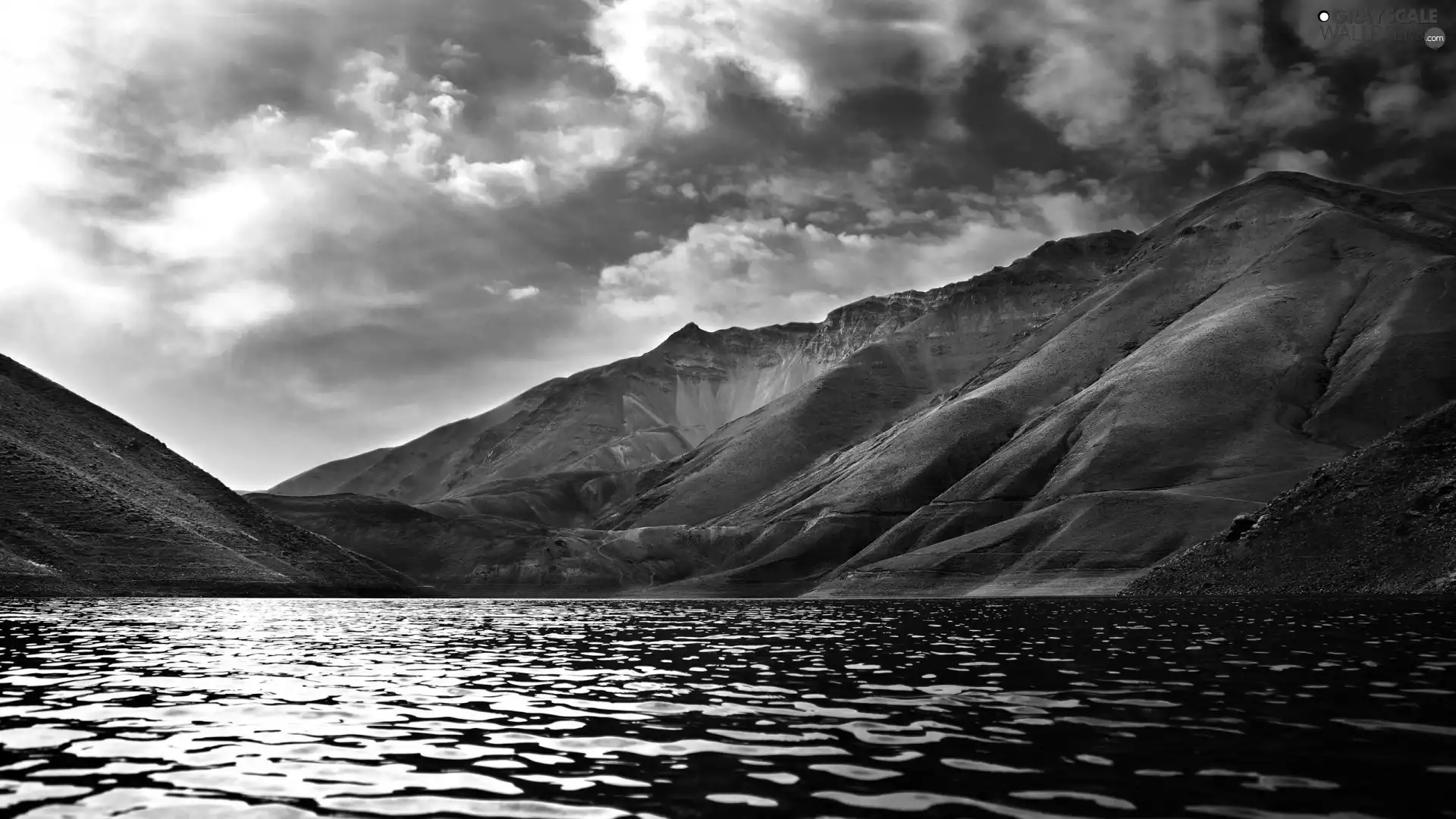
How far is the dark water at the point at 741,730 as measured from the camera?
46.1 feet

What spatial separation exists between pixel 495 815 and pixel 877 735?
9.01 meters

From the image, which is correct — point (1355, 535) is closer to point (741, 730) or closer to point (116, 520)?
point (741, 730)

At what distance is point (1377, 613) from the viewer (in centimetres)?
6575

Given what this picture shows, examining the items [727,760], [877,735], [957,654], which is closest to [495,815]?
[727,760]

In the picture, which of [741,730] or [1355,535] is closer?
[741,730]

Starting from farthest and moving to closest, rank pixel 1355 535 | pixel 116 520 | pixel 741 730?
1. pixel 116 520
2. pixel 1355 535
3. pixel 741 730

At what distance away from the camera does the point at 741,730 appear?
20875 millimetres

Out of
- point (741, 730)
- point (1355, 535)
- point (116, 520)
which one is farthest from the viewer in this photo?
point (116, 520)

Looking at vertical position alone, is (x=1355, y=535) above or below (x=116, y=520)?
below

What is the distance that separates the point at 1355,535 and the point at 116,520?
574 ft

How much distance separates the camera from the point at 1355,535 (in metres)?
119

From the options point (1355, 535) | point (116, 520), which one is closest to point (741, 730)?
point (1355, 535)

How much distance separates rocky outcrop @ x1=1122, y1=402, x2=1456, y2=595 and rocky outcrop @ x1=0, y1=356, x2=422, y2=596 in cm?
14081

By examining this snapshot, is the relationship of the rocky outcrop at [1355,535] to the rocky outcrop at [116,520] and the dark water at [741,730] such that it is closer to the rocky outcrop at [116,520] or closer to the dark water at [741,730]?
the dark water at [741,730]
